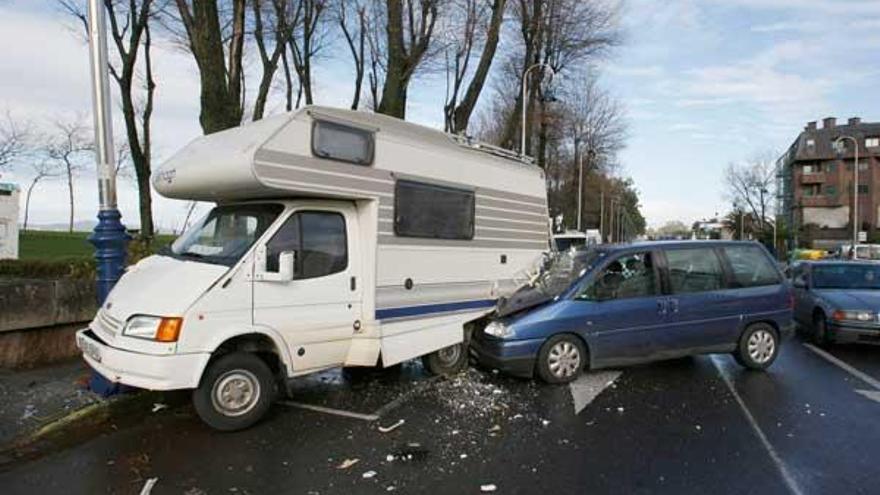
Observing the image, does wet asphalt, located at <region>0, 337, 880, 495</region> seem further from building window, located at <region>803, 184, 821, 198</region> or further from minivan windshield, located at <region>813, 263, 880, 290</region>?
building window, located at <region>803, 184, 821, 198</region>

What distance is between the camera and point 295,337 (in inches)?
233

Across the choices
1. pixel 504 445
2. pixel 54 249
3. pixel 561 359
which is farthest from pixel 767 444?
pixel 54 249

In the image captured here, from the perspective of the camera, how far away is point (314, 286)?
6094mm

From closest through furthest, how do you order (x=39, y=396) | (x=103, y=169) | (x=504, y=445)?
(x=504, y=445), (x=39, y=396), (x=103, y=169)

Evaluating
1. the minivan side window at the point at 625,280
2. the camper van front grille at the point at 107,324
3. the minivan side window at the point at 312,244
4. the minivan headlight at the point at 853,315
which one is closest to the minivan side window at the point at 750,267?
the minivan side window at the point at 625,280

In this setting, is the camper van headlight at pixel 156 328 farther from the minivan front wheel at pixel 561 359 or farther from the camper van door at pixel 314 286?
the minivan front wheel at pixel 561 359

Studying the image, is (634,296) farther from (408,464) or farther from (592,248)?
(408,464)

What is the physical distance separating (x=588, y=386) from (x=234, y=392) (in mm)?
A: 4023

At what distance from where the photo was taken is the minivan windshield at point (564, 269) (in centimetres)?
788

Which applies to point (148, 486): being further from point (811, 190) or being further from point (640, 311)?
point (811, 190)

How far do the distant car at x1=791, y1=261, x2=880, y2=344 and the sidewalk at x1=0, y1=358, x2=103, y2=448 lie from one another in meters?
10.4

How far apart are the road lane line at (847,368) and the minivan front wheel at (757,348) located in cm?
104

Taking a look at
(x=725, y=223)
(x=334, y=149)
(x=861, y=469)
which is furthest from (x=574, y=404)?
(x=725, y=223)

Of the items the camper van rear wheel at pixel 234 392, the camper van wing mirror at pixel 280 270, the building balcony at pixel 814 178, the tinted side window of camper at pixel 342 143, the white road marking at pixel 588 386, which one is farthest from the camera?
the building balcony at pixel 814 178
